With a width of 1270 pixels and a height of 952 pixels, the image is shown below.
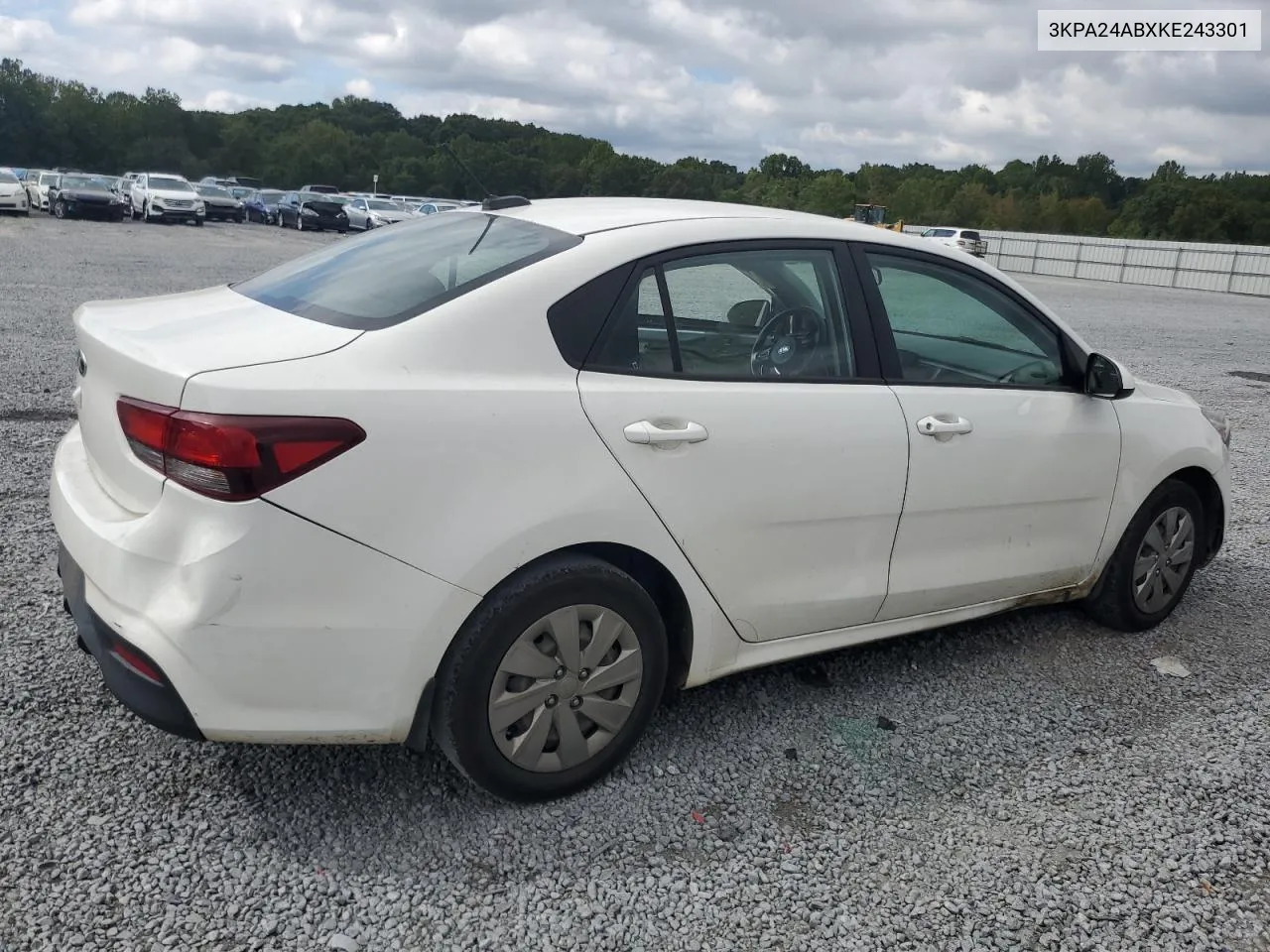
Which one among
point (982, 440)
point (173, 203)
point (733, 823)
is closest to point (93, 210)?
point (173, 203)

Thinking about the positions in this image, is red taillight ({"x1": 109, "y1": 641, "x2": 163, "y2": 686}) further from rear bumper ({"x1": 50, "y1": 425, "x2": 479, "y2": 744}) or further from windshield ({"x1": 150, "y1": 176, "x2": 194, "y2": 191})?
windshield ({"x1": 150, "y1": 176, "x2": 194, "y2": 191})

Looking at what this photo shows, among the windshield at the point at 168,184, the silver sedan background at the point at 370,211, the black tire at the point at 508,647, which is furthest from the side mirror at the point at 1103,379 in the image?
the windshield at the point at 168,184

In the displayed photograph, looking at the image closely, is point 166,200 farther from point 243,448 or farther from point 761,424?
point 243,448

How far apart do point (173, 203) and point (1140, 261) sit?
1359 inches

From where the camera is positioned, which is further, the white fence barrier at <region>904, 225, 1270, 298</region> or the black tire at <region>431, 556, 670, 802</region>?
the white fence barrier at <region>904, 225, 1270, 298</region>

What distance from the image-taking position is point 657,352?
3121 mm

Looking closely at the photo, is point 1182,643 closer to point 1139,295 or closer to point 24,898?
point 24,898

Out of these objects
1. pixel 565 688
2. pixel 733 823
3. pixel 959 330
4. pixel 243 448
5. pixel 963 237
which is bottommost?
pixel 733 823

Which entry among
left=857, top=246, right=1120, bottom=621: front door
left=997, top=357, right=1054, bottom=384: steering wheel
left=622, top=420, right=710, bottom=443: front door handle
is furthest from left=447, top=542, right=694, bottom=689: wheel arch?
left=997, top=357, right=1054, bottom=384: steering wheel

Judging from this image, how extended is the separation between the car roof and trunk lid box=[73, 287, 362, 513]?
881mm

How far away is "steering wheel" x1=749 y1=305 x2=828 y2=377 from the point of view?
3418mm

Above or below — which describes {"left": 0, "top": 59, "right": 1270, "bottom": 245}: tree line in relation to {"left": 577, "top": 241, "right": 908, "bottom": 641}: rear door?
above

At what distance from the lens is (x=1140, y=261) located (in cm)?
4012

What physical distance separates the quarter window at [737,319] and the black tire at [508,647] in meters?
0.61
